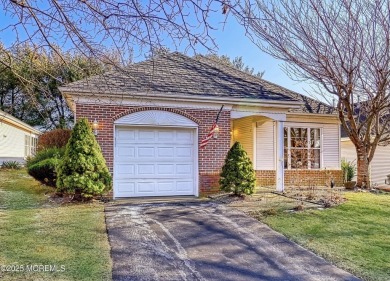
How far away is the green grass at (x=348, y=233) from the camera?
5.70m

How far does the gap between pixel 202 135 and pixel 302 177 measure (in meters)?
5.87

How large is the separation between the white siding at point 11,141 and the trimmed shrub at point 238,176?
14.6 m

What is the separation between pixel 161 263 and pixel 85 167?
4.63 metres

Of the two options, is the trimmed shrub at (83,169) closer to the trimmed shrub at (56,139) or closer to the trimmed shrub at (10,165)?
the trimmed shrub at (56,139)

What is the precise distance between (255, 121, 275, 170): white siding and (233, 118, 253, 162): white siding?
286mm

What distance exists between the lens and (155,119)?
10602 mm

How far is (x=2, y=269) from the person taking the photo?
4738mm

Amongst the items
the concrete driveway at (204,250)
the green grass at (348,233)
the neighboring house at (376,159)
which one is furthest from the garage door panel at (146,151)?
the neighboring house at (376,159)

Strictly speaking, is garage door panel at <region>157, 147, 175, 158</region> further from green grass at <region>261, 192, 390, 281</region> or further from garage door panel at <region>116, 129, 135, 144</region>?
green grass at <region>261, 192, 390, 281</region>

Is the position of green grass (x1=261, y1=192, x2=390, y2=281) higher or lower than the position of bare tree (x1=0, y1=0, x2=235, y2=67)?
lower

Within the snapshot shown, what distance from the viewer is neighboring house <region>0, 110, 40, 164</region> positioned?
20.8m

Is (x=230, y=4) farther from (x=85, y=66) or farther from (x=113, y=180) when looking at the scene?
(x=113, y=180)

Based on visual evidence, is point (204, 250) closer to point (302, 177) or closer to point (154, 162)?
point (154, 162)

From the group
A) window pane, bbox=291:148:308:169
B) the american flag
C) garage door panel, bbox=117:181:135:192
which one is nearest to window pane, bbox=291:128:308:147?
window pane, bbox=291:148:308:169
